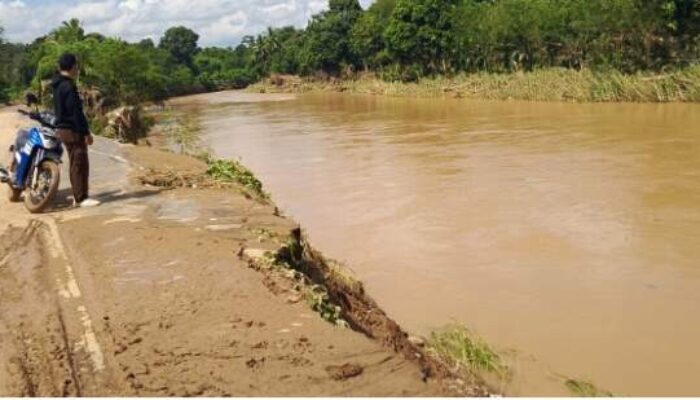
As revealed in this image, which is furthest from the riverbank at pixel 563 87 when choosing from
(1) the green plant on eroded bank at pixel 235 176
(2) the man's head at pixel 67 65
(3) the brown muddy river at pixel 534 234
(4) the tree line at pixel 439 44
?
(2) the man's head at pixel 67 65

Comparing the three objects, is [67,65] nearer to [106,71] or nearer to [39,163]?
[39,163]

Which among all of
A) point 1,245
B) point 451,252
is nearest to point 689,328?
point 451,252

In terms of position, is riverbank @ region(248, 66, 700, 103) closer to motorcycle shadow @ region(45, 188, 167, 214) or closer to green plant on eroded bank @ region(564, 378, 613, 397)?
motorcycle shadow @ region(45, 188, 167, 214)

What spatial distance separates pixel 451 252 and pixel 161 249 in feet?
12.5

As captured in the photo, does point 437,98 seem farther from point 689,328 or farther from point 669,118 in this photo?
point 689,328

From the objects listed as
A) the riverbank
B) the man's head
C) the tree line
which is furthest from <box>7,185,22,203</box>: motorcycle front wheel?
the riverbank

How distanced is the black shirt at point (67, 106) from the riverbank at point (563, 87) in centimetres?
2407

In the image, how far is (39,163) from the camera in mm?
7547

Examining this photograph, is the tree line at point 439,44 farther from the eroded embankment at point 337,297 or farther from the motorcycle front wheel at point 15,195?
the eroded embankment at point 337,297

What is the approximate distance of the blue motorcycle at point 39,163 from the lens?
733 centimetres

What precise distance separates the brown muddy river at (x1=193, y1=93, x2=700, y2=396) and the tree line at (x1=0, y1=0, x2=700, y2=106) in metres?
11.7

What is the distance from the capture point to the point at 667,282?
23.3 feet

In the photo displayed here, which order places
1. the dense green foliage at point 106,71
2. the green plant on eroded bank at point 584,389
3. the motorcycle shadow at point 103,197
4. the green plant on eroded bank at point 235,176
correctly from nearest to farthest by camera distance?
the green plant on eroded bank at point 584,389
the motorcycle shadow at point 103,197
the green plant on eroded bank at point 235,176
the dense green foliage at point 106,71

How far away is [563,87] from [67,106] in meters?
27.6
